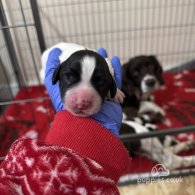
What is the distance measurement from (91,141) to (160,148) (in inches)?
33.5

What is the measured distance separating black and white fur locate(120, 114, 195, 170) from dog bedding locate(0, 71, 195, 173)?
0.05 meters

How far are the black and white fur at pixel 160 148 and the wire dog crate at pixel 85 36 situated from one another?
0.67 metres

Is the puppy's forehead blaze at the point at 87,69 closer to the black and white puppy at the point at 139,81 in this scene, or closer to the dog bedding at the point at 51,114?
the dog bedding at the point at 51,114

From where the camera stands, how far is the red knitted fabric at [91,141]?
692 mm

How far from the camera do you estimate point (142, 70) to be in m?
1.84

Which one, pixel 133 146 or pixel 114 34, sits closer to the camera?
pixel 133 146

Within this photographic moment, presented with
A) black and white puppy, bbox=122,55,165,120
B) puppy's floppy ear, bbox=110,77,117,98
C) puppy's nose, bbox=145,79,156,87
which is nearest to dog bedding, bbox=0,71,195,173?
black and white puppy, bbox=122,55,165,120

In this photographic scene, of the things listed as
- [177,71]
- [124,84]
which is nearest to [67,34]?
[124,84]

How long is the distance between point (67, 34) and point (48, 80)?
1285 mm

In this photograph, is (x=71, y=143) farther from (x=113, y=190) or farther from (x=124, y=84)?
(x=124, y=84)

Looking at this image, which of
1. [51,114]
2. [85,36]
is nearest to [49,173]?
[51,114]

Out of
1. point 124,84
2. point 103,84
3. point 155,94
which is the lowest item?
point 155,94

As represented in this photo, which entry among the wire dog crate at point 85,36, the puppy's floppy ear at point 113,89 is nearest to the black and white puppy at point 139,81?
the wire dog crate at point 85,36

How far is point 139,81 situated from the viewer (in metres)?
1.85
